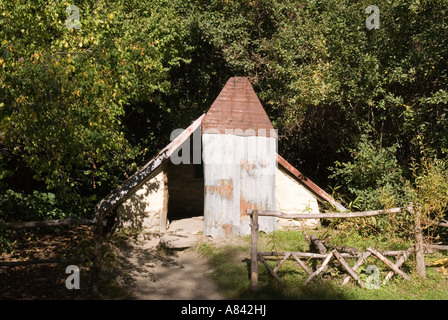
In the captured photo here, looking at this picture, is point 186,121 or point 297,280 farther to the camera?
point 186,121

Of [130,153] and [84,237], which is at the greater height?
[130,153]

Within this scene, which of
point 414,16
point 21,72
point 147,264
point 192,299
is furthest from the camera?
point 414,16

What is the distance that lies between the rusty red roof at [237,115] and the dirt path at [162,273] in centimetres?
308

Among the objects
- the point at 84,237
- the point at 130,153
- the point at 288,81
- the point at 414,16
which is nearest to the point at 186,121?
the point at 130,153

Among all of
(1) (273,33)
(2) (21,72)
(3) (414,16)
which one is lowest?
(2) (21,72)

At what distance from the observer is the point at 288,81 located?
528 inches

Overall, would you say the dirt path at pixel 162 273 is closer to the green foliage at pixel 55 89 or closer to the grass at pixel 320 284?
the grass at pixel 320 284

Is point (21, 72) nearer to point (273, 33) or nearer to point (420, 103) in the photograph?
point (420, 103)

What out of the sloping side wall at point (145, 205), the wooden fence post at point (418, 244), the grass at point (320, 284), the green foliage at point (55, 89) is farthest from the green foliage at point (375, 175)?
the green foliage at point (55, 89)

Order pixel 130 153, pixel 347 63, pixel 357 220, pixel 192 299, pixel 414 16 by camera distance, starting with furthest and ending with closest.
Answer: pixel 130 153, pixel 347 63, pixel 414 16, pixel 357 220, pixel 192 299

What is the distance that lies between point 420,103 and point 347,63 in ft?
6.58

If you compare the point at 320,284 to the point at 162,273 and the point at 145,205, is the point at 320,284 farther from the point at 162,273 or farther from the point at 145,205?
the point at 145,205

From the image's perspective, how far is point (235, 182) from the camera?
10281 millimetres

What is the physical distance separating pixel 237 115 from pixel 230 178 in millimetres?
1587
